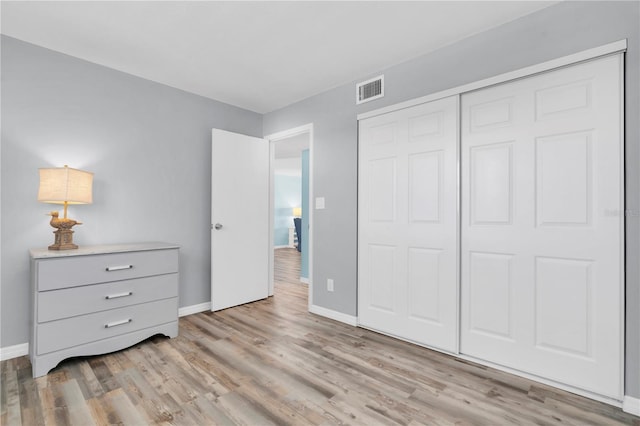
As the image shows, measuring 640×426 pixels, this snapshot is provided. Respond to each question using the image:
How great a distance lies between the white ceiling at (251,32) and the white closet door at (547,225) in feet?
2.00

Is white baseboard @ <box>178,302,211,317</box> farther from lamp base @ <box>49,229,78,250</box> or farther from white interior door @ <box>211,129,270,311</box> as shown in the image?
lamp base @ <box>49,229,78,250</box>

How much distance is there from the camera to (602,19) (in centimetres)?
179

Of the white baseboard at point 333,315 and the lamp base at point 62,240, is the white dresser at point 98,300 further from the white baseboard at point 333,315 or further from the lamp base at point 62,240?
the white baseboard at point 333,315

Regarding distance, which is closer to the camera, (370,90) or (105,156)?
(105,156)

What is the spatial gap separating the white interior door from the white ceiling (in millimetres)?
880

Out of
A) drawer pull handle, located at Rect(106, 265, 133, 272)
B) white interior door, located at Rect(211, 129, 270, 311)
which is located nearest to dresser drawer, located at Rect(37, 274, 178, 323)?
drawer pull handle, located at Rect(106, 265, 133, 272)

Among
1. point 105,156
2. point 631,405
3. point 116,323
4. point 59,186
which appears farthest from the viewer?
point 105,156

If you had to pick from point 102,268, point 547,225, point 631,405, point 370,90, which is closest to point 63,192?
point 102,268

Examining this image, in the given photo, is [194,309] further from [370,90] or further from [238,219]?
[370,90]

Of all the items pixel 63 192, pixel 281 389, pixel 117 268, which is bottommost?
pixel 281 389

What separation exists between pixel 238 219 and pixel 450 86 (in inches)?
102

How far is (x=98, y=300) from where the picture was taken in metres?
2.31

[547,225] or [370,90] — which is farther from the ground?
[370,90]

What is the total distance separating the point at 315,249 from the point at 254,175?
4.06 ft
